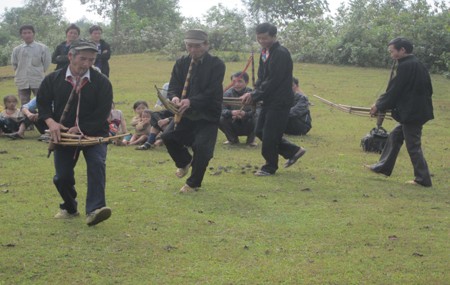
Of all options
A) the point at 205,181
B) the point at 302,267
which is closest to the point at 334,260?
the point at 302,267

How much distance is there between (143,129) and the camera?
14.0 metres

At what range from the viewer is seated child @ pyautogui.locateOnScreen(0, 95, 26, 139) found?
14.5 m

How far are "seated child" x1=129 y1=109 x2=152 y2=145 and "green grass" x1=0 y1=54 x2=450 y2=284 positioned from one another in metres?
0.53

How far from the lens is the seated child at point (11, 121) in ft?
47.5

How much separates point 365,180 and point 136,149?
4.44 m

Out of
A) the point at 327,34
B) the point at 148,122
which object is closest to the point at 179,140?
the point at 148,122

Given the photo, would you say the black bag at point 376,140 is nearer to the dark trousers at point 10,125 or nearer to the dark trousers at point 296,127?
the dark trousers at point 296,127

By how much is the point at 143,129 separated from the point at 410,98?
17.7ft

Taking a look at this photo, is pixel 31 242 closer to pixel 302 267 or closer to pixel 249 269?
pixel 249 269

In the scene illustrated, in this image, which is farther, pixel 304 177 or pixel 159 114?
pixel 159 114

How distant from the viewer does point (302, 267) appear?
6797mm

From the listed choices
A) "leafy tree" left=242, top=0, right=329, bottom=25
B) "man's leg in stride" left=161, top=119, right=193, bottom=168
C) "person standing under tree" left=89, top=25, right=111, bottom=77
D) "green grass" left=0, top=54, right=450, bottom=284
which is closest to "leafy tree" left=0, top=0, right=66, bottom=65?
"leafy tree" left=242, top=0, right=329, bottom=25

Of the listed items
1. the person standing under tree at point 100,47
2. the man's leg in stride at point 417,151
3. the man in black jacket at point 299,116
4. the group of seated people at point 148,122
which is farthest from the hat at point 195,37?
the person standing under tree at point 100,47

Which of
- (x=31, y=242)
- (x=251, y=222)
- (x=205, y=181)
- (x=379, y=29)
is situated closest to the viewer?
(x=31, y=242)
